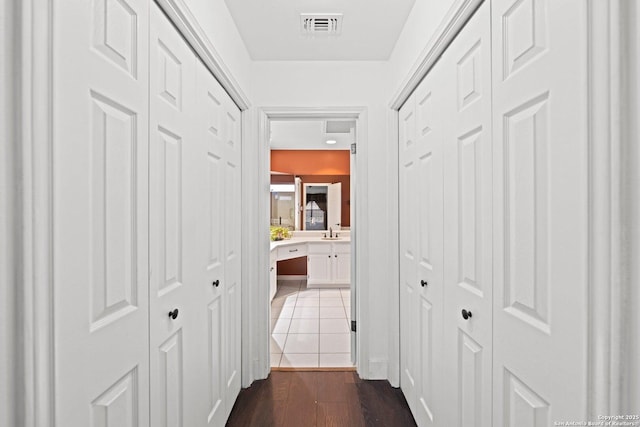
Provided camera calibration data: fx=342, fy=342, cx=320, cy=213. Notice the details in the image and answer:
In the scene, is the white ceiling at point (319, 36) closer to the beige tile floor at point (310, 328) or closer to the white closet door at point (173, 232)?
the white closet door at point (173, 232)

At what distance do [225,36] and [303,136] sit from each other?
298 centimetres

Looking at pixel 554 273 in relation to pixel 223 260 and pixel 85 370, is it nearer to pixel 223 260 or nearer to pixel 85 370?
pixel 85 370

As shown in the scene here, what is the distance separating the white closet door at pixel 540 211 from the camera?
73 centimetres

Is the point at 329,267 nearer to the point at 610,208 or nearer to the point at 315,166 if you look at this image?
the point at 315,166

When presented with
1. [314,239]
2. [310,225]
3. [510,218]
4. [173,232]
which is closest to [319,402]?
[173,232]

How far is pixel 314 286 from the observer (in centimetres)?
537

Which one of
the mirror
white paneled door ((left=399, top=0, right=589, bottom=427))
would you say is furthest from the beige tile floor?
white paneled door ((left=399, top=0, right=589, bottom=427))

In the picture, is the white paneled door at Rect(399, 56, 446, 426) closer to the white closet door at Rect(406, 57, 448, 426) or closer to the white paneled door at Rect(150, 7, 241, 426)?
the white closet door at Rect(406, 57, 448, 426)

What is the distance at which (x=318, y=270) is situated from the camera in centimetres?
533

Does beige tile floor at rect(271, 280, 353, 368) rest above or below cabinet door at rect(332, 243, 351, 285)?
below

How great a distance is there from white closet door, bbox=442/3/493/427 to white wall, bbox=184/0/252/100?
42.9 inches

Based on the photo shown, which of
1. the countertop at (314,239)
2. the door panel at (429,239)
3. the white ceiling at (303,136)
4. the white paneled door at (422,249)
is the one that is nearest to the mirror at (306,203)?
the countertop at (314,239)

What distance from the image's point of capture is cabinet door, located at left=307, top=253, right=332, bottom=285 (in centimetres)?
533

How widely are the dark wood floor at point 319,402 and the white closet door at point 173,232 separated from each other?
0.63m
